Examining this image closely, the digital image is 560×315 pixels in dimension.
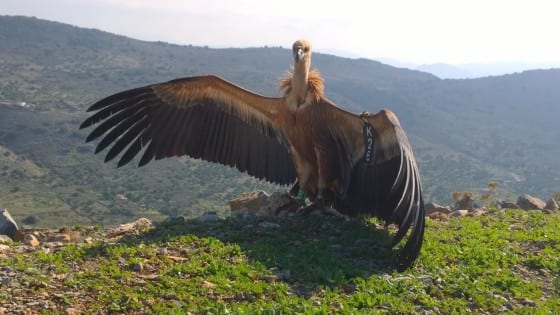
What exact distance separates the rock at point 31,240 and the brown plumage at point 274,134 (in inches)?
59.6

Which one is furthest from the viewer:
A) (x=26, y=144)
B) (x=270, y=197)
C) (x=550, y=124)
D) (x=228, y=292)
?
(x=550, y=124)

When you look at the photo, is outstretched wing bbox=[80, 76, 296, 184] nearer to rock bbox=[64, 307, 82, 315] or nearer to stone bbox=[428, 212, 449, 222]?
stone bbox=[428, 212, 449, 222]

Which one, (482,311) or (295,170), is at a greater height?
(295,170)

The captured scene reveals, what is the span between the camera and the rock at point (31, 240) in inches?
354

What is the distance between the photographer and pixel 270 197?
1130cm

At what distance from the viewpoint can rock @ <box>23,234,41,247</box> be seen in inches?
354

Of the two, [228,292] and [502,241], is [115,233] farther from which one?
[502,241]

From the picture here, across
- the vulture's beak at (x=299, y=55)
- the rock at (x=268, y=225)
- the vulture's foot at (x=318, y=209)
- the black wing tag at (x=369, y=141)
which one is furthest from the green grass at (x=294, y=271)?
the vulture's beak at (x=299, y=55)

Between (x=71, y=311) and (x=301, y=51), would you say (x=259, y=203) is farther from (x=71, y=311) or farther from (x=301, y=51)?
(x=71, y=311)

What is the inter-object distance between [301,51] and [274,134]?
1474 millimetres

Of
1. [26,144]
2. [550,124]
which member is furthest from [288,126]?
[550,124]

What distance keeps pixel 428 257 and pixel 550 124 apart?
12317 centimetres

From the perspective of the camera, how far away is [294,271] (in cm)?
796

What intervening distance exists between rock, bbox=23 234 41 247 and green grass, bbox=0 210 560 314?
1061 millimetres
